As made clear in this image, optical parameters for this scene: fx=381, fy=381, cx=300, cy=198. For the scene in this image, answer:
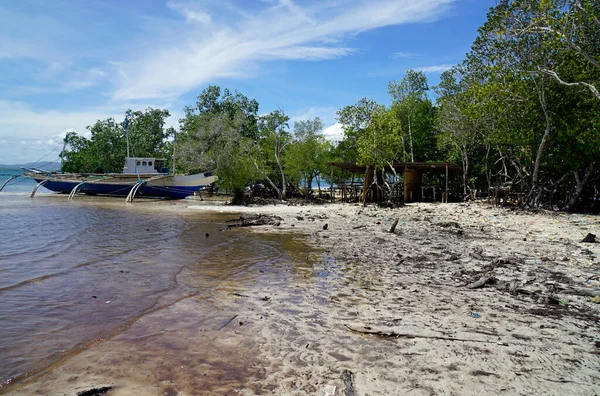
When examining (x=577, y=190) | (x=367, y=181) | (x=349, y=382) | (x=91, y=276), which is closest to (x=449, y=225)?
(x=577, y=190)

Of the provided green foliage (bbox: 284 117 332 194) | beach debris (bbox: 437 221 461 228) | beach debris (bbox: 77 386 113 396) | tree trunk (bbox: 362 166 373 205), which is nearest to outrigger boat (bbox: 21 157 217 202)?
green foliage (bbox: 284 117 332 194)

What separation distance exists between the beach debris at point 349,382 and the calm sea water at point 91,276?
125 inches

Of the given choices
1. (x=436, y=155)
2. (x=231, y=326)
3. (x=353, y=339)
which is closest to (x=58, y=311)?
(x=231, y=326)

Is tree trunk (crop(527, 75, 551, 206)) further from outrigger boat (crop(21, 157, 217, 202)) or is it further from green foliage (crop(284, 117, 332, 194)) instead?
outrigger boat (crop(21, 157, 217, 202))

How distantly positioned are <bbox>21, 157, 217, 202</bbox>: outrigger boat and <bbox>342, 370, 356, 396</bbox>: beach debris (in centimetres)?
3109

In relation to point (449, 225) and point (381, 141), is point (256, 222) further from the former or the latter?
Answer: point (381, 141)

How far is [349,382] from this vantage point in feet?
11.9

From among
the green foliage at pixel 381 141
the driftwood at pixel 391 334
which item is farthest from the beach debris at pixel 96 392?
the green foliage at pixel 381 141

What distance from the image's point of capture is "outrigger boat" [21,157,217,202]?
1371 inches

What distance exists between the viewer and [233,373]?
390cm

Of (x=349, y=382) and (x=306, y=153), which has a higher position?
(x=306, y=153)

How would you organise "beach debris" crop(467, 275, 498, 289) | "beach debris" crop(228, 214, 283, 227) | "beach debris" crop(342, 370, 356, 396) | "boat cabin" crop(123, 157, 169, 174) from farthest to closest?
"boat cabin" crop(123, 157, 169, 174)
"beach debris" crop(228, 214, 283, 227)
"beach debris" crop(467, 275, 498, 289)
"beach debris" crop(342, 370, 356, 396)

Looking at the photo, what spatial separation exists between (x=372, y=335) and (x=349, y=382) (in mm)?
1210

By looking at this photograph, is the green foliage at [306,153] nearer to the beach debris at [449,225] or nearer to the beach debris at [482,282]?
the beach debris at [449,225]
